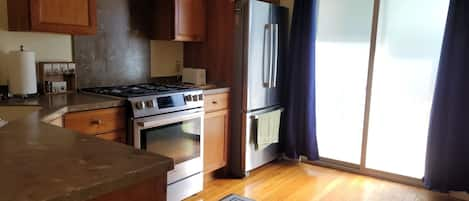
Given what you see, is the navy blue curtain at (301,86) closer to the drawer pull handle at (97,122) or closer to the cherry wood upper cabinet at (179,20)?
the cherry wood upper cabinet at (179,20)

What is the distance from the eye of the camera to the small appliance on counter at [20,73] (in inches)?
91.7

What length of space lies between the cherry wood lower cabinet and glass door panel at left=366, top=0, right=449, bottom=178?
2.92 meters

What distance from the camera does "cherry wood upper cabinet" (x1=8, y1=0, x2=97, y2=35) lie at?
226 cm

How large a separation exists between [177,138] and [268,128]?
3.62 feet

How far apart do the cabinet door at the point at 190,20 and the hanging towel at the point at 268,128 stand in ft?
3.27

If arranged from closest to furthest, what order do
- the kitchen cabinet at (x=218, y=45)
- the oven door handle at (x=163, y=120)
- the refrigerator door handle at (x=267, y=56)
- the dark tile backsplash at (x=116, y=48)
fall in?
the oven door handle at (x=163, y=120) < the dark tile backsplash at (x=116, y=48) < the kitchen cabinet at (x=218, y=45) < the refrigerator door handle at (x=267, y=56)

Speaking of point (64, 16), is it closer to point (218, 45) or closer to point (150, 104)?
point (150, 104)

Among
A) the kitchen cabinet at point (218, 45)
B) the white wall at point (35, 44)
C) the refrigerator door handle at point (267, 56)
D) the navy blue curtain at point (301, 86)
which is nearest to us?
the white wall at point (35, 44)

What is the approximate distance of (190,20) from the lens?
3287mm

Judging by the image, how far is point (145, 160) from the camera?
40.9 inches

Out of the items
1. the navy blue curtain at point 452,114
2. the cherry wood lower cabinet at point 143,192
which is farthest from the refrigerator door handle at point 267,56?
the cherry wood lower cabinet at point 143,192

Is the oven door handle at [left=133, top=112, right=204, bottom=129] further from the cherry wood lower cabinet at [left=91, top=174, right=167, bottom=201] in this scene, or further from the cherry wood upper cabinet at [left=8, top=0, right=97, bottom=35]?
the cherry wood lower cabinet at [left=91, top=174, right=167, bottom=201]

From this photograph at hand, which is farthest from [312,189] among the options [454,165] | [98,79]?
[98,79]

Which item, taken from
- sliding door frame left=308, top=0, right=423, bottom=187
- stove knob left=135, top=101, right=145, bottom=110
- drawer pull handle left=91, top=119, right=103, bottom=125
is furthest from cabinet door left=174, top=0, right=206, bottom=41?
sliding door frame left=308, top=0, right=423, bottom=187
